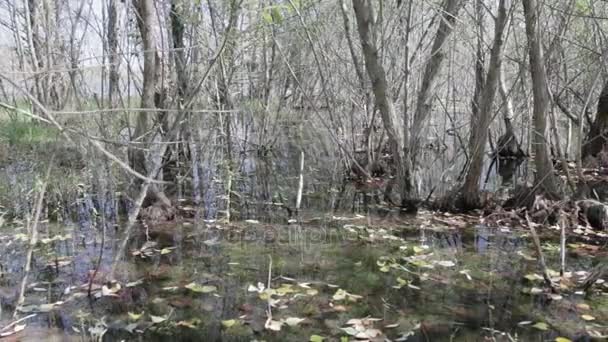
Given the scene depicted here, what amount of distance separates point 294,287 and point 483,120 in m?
3.26

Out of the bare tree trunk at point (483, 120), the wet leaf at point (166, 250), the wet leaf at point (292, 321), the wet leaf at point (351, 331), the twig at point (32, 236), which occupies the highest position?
the bare tree trunk at point (483, 120)

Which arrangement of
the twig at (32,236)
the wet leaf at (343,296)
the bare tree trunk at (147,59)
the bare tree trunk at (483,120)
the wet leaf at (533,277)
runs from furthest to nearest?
the bare tree trunk at (147,59), the bare tree trunk at (483,120), the wet leaf at (533,277), the wet leaf at (343,296), the twig at (32,236)

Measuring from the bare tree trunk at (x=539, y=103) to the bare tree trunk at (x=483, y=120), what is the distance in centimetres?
28

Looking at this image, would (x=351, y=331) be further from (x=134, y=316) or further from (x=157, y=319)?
(x=134, y=316)

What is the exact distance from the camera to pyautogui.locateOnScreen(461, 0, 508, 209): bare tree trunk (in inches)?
212

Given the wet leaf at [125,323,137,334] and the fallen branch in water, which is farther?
the wet leaf at [125,323,137,334]

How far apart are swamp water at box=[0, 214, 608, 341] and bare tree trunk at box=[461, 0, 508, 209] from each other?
0.82 metres

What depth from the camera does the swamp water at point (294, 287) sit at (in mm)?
3229

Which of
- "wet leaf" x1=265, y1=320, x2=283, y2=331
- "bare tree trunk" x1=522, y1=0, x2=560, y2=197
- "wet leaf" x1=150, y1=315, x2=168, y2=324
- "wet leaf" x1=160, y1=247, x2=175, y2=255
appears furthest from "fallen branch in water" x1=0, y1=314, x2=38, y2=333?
"bare tree trunk" x1=522, y1=0, x2=560, y2=197

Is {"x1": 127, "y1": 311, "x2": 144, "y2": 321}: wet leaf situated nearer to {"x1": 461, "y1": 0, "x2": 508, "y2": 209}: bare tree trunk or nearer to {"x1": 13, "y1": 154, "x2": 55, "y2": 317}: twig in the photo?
{"x1": 13, "y1": 154, "x2": 55, "y2": 317}: twig

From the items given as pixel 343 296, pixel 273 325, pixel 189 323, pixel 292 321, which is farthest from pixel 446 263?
pixel 189 323

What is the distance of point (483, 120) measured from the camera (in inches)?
231

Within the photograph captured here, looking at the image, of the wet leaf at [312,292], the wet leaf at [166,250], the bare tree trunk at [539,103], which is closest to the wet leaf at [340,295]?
the wet leaf at [312,292]

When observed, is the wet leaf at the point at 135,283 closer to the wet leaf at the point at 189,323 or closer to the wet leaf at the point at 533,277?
the wet leaf at the point at 189,323
